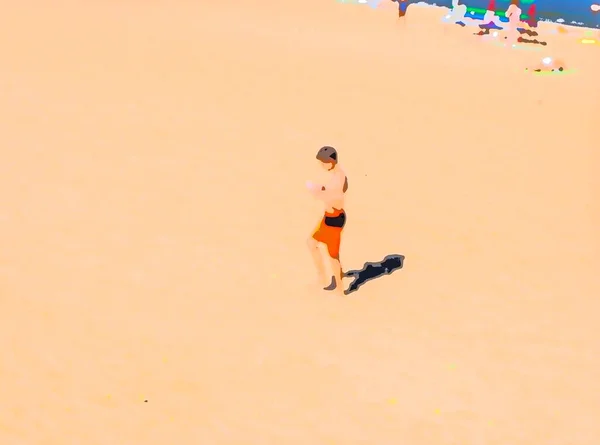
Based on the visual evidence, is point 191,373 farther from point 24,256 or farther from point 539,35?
point 539,35

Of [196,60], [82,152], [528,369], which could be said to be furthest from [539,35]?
[528,369]

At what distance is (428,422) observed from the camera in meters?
4.75

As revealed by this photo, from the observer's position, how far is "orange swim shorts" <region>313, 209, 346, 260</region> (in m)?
5.87

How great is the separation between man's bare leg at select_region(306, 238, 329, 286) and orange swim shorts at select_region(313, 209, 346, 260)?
0.54ft

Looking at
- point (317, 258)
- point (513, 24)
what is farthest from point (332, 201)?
point (513, 24)

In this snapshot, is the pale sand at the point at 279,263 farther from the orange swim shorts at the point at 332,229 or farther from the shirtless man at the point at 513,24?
the shirtless man at the point at 513,24

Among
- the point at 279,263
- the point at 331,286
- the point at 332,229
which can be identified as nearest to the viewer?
the point at 332,229

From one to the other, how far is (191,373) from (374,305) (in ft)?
6.95

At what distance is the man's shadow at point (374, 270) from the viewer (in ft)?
22.1

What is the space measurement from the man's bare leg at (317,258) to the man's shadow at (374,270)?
30 cm

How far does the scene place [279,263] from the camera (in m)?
7.03

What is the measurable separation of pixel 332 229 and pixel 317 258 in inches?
19.9

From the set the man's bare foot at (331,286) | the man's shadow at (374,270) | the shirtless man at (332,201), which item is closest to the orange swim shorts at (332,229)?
the shirtless man at (332,201)

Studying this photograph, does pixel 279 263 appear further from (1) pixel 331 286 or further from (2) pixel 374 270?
(2) pixel 374 270
